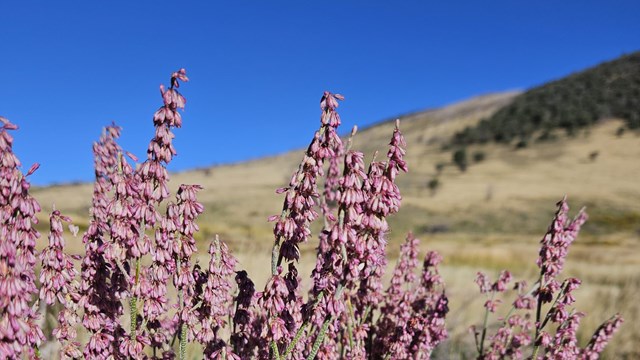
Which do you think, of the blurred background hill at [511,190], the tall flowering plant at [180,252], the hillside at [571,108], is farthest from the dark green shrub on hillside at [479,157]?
the tall flowering plant at [180,252]

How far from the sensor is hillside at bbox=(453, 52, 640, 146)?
338 ft

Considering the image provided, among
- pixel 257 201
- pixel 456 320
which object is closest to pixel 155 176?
pixel 456 320

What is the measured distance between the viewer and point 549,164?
87000 millimetres

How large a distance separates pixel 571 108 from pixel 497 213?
60529mm

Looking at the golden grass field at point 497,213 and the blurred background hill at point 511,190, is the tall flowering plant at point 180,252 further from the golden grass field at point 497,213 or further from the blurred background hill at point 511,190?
the blurred background hill at point 511,190

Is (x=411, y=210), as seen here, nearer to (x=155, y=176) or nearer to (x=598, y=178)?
(x=598, y=178)

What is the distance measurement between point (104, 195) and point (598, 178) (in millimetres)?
81510

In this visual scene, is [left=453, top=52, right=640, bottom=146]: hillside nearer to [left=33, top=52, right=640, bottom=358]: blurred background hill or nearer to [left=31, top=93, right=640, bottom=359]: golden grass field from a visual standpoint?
[left=33, top=52, right=640, bottom=358]: blurred background hill

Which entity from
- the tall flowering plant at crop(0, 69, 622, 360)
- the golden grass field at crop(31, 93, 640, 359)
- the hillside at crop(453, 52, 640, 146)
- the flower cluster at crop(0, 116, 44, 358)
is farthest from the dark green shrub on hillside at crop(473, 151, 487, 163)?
the flower cluster at crop(0, 116, 44, 358)

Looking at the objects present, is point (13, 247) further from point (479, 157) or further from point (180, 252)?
point (479, 157)

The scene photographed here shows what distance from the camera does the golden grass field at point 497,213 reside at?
38.7ft

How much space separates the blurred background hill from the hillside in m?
0.30

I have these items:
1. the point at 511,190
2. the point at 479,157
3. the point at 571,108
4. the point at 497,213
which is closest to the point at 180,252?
the point at 497,213

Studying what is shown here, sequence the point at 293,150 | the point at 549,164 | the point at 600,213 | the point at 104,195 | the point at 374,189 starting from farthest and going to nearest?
the point at 293,150
the point at 549,164
the point at 600,213
the point at 104,195
the point at 374,189
